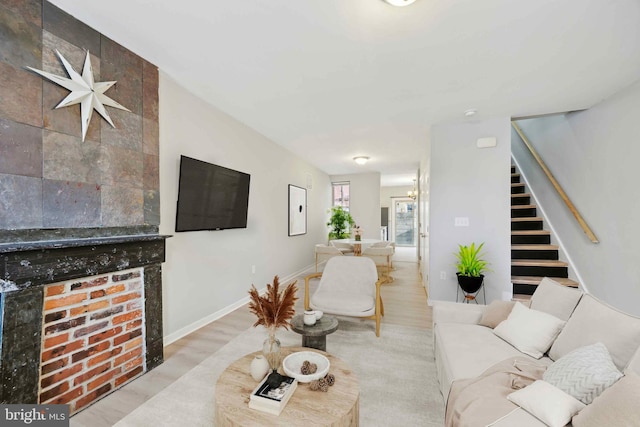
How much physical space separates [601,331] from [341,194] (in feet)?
23.1

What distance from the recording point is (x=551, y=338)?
178 cm

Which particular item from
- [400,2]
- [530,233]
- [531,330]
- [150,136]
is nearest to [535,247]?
[530,233]

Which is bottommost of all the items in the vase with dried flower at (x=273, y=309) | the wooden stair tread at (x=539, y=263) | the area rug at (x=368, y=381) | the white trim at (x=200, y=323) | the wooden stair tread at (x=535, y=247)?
the area rug at (x=368, y=381)

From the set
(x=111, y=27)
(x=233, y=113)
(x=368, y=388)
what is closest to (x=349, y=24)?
(x=111, y=27)

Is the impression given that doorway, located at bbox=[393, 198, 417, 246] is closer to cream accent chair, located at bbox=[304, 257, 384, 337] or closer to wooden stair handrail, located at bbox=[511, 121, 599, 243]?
wooden stair handrail, located at bbox=[511, 121, 599, 243]

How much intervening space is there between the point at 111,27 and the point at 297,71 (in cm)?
142

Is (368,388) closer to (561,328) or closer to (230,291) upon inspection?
(561,328)

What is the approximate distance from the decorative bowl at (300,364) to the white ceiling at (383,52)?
2243 millimetres

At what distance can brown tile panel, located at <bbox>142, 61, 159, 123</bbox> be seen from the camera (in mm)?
2463

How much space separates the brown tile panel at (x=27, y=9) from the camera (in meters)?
1.65

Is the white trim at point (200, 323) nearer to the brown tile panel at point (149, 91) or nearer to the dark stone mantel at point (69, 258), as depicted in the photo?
the dark stone mantel at point (69, 258)

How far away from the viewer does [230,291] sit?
12.3ft

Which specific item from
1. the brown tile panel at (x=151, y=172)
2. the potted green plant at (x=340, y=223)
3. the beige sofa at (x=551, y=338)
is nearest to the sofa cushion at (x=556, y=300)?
the beige sofa at (x=551, y=338)

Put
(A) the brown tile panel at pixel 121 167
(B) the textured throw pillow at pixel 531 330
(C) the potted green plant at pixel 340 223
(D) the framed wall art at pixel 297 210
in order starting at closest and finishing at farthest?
(B) the textured throw pillow at pixel 531 330
(A) the brown tile panel at pixel 121 167
(D) the framed wall art at pixel 297 210
(C) the potted green plant at pixel 340 223
